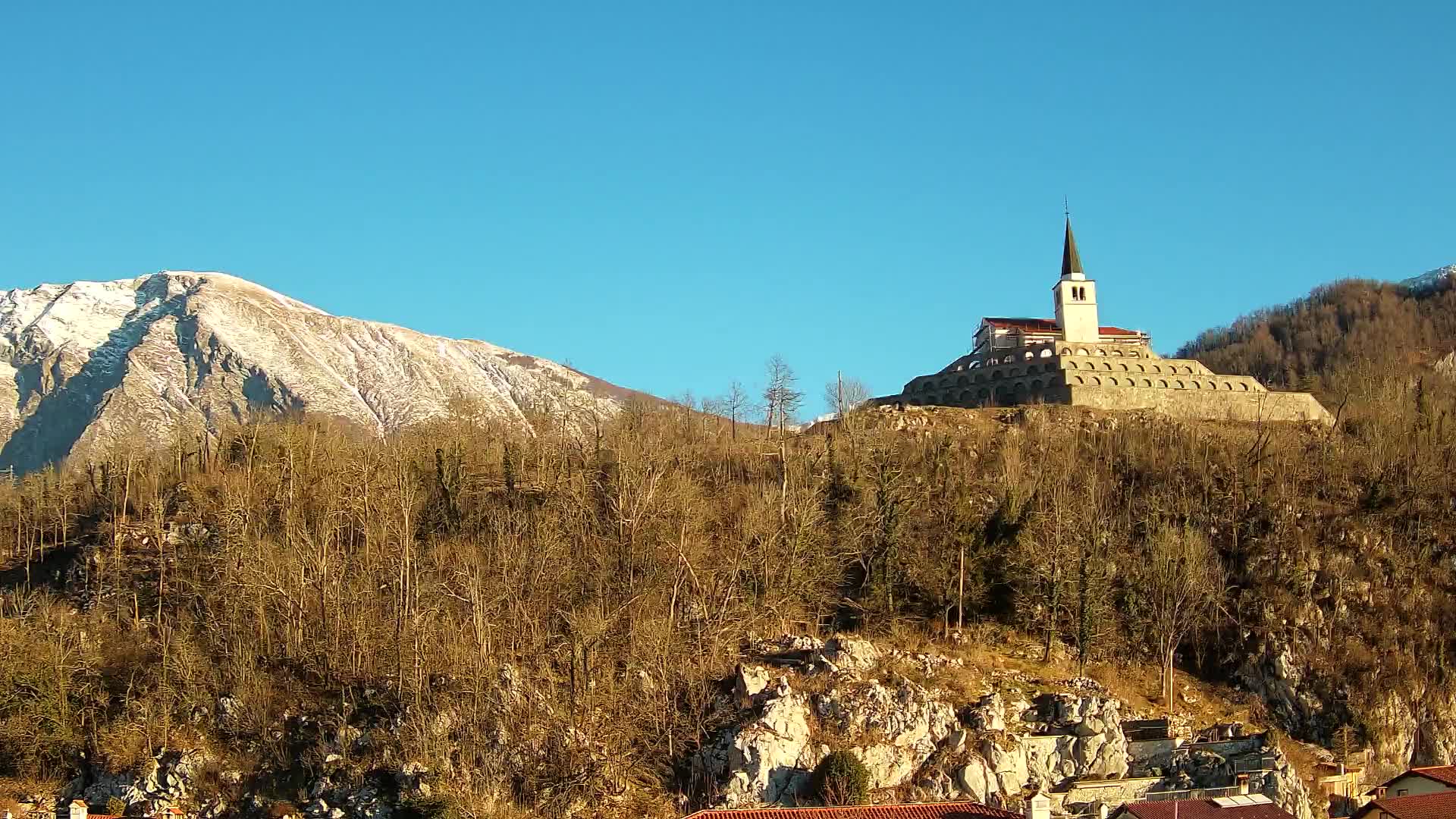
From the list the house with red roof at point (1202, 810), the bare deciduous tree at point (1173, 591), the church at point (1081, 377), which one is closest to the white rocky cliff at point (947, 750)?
the house with red roof at point (1202, 810)

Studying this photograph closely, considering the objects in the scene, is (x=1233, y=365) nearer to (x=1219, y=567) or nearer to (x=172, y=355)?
(x=1219, y=567)

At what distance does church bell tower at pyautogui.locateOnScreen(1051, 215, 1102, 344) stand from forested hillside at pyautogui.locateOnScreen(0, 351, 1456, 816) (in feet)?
71.7

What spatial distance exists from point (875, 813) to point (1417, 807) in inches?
566

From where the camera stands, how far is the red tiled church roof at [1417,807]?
132 ft

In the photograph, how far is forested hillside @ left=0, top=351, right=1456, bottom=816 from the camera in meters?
50.5

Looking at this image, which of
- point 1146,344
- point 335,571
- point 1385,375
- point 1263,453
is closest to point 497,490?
point 335,571

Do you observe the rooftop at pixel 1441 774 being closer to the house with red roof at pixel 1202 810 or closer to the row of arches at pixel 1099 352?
the house with red roof at pixel 1202 810

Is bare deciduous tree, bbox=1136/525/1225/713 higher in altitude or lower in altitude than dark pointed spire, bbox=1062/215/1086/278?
lower

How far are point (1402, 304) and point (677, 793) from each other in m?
128

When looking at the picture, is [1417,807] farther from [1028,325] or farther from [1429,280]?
[1429,280]

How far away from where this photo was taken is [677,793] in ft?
160

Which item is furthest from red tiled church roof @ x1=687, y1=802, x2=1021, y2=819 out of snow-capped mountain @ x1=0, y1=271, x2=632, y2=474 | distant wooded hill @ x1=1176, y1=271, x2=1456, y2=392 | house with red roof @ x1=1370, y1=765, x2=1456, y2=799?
distant wooded hill @ x1=1176, y1=271, x2=1456, y2=392

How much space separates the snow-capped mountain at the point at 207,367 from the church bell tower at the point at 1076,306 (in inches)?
1234

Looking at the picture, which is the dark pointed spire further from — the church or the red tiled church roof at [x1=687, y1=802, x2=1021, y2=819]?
the red tiled church roof at [x1=687, y1=802, x2=1021, y2=819]
